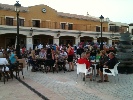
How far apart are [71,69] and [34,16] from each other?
20461 mm

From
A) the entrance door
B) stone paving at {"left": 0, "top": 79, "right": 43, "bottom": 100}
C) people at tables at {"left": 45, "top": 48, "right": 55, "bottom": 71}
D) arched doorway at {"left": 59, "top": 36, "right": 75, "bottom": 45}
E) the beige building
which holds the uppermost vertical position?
the beige building

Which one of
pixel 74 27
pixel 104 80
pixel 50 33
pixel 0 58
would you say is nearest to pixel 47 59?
pixel 0 58

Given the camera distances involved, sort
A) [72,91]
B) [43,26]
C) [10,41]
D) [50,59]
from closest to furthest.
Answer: [72,91]
[50,59]
[10,41]
[43,26]

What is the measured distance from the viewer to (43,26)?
3228 cm

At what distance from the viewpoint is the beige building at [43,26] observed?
2770 centimetres

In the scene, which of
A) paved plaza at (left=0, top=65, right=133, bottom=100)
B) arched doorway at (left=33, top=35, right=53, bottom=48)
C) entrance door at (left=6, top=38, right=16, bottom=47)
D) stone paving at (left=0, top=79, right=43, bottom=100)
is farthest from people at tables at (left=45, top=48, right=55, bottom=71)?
arched doorway at (left=33, top=35, right=53, bottom=48)

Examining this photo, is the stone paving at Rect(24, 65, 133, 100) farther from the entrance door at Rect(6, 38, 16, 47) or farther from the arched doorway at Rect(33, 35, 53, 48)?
the arched doorway at Rect(33, 35, 53, 48)

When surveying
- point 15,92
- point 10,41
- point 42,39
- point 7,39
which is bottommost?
point 15,92

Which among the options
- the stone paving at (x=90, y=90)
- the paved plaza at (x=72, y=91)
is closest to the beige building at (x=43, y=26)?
the paved plaza at (x=72, y=91)

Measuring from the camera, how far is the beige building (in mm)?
27703

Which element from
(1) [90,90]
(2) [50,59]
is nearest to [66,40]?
(2) [50,59]

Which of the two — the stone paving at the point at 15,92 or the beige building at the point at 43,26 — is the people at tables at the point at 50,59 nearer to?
the stone paving at the point at 15,92

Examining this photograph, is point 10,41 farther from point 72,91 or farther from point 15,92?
point 72,91

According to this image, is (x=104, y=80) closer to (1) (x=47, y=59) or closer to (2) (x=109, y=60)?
(2) (x=109, y=60)
